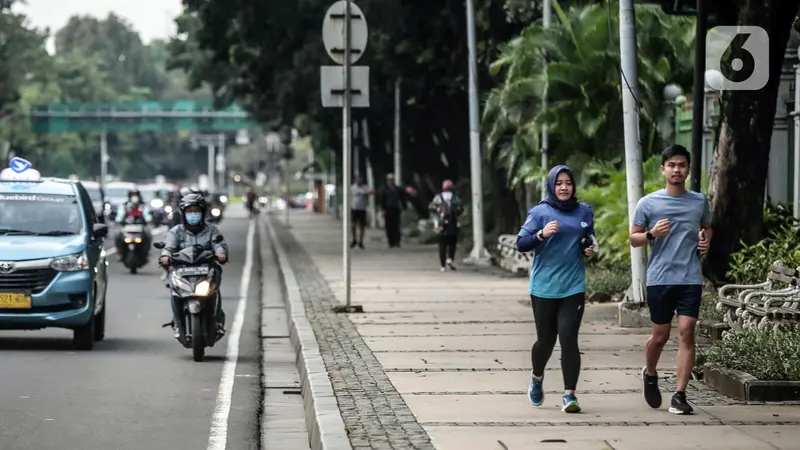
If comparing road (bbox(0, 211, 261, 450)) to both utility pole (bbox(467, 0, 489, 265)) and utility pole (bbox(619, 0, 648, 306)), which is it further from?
utility pole (bbox(467, 0, 489, 265))

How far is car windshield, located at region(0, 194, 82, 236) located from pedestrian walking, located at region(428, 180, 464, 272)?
13.1m

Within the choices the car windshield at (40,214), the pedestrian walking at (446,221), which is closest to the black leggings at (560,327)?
the car windshield at (40,214)

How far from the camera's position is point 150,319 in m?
21.8

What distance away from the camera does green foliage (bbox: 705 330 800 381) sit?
463 inches

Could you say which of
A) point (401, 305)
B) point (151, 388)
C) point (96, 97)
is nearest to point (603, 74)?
point (401, 305)

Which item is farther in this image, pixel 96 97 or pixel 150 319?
pixel 96 97

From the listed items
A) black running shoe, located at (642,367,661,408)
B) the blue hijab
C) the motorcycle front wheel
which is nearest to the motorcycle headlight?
the motorcycle front wheel

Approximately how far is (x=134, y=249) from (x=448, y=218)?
19.6 feet

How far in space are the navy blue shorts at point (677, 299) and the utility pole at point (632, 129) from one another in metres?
7.07

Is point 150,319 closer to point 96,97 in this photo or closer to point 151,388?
point 151,388

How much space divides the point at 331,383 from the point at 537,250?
2.16 m

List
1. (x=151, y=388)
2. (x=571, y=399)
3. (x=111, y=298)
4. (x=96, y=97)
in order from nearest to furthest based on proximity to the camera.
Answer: (x=571, y=399) < (x=151, y=388) < (x=111, y=298) < (x=96, y=97)

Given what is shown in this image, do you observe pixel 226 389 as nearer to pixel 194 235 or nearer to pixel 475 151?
pixel 194 235

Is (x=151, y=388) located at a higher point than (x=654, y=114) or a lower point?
lower
